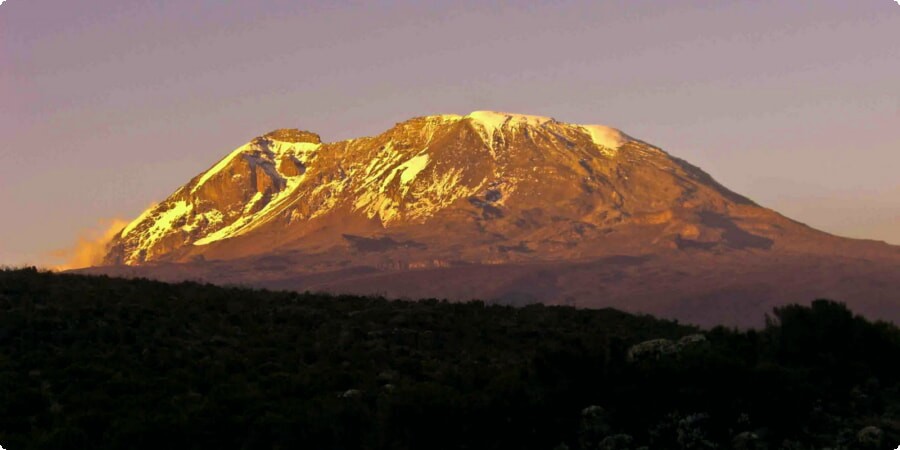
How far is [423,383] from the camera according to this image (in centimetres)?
3162

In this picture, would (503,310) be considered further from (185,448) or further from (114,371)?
(185,448)

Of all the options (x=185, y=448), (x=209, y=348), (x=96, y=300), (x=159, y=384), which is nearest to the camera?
(x=185, y=448)

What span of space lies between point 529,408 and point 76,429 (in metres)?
9.45

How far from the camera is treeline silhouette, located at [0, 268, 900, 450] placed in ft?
93.4

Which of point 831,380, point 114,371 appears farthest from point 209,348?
point 831,380

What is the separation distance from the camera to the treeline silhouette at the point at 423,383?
28.5 meters

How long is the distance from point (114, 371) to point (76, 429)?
6174mm

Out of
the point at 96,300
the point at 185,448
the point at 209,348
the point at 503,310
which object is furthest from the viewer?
the point at 503,310

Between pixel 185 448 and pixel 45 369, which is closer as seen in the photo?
pixel 185 448

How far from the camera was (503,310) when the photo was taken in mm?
49156

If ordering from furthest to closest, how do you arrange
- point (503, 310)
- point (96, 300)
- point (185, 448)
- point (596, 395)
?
Result: 1. point (503, 310)
2. point (96, 300)
3. point (596, 395)
4. point (185, 448)

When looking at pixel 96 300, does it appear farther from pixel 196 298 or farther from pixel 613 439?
pixel 613 439

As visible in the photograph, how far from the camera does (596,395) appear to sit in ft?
101

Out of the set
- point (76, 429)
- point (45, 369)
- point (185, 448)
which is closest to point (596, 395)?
point (185, 448)
